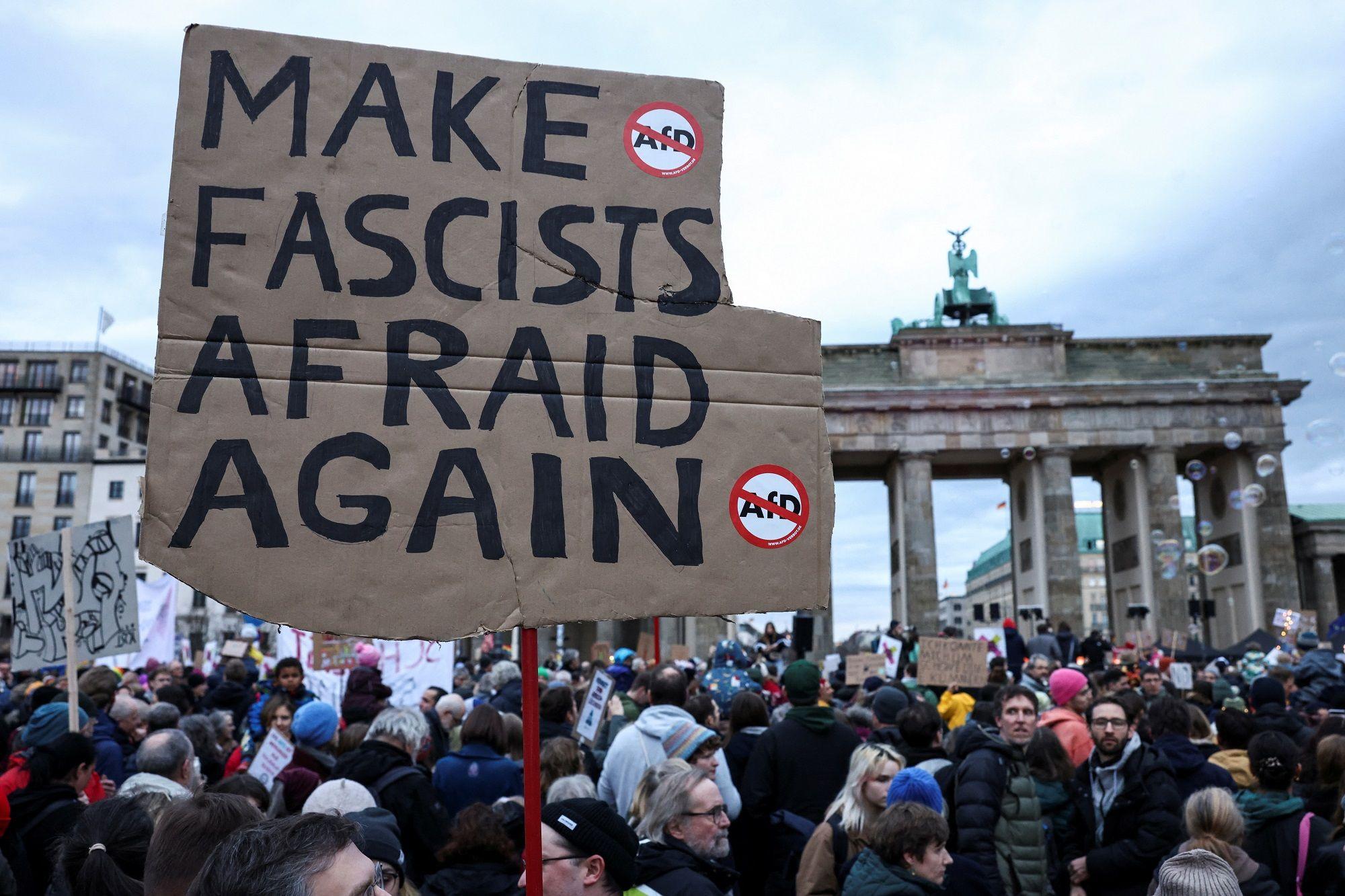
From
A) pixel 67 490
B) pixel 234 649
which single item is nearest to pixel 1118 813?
pixel 234 649

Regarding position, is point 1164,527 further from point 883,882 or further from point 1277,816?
point 883,882

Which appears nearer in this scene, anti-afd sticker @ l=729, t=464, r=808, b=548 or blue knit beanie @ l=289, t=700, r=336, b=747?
anti-afd sticker @ l=729, t=464, r=808, b=548

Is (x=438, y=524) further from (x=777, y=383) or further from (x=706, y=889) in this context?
(x=706, y=889)

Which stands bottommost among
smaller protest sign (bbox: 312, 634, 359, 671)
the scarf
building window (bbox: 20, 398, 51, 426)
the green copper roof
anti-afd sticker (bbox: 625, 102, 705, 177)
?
the scarf

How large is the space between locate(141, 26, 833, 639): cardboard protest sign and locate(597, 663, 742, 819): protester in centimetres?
335

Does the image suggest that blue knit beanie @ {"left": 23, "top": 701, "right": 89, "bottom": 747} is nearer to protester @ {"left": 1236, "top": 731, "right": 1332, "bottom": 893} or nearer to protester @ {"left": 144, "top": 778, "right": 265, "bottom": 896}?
protester @ {"left": 144, "top": 778, "right": 265, "bottom": 896}

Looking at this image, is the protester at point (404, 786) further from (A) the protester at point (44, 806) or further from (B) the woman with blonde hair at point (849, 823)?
(B) the woman with blonde hair at point (849, 823)

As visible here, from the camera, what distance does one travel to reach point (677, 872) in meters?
3.93

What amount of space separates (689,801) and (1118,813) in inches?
113

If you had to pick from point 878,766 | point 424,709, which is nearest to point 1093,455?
point 424,709

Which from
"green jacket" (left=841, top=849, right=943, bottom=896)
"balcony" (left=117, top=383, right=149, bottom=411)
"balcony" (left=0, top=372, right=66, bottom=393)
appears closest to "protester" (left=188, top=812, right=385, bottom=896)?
"green jacket" (left=841, top=849, right=943, bottom=896)

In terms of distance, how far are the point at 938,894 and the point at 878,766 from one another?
1.04 m

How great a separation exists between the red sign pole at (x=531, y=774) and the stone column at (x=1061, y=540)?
41292 mm

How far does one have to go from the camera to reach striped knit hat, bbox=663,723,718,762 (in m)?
5.93
